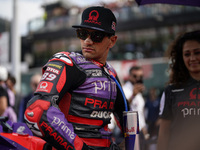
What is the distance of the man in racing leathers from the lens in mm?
2041

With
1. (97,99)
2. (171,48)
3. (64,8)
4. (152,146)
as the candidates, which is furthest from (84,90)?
(64,8)

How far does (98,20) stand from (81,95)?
57 centimetres

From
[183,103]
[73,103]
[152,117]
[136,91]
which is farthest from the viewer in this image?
[152,117]

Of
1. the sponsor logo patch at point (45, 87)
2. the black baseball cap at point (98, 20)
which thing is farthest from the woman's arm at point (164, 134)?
the sponsor logo patch at point (45, 87)

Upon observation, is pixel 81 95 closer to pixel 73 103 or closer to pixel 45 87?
pixel 73 103

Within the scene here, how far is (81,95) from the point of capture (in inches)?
88.8

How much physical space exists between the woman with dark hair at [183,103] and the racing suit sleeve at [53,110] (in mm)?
1121

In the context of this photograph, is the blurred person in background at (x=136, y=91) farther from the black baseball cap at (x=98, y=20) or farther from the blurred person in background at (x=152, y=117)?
the black baseball cap at (x=98, y=20)

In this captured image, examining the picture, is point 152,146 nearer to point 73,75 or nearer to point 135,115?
point 135,115

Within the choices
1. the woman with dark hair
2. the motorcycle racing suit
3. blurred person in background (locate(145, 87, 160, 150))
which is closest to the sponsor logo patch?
the motorcycle racing suit

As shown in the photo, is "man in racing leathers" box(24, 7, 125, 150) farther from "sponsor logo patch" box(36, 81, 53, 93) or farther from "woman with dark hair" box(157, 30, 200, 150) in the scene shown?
"woman with dark hair" box(157, 30, 200, 150)

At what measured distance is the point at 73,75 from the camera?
7.24 ft

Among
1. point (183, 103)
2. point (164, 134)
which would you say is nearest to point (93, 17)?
point (183, 103)

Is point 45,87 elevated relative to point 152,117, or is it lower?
elevated
